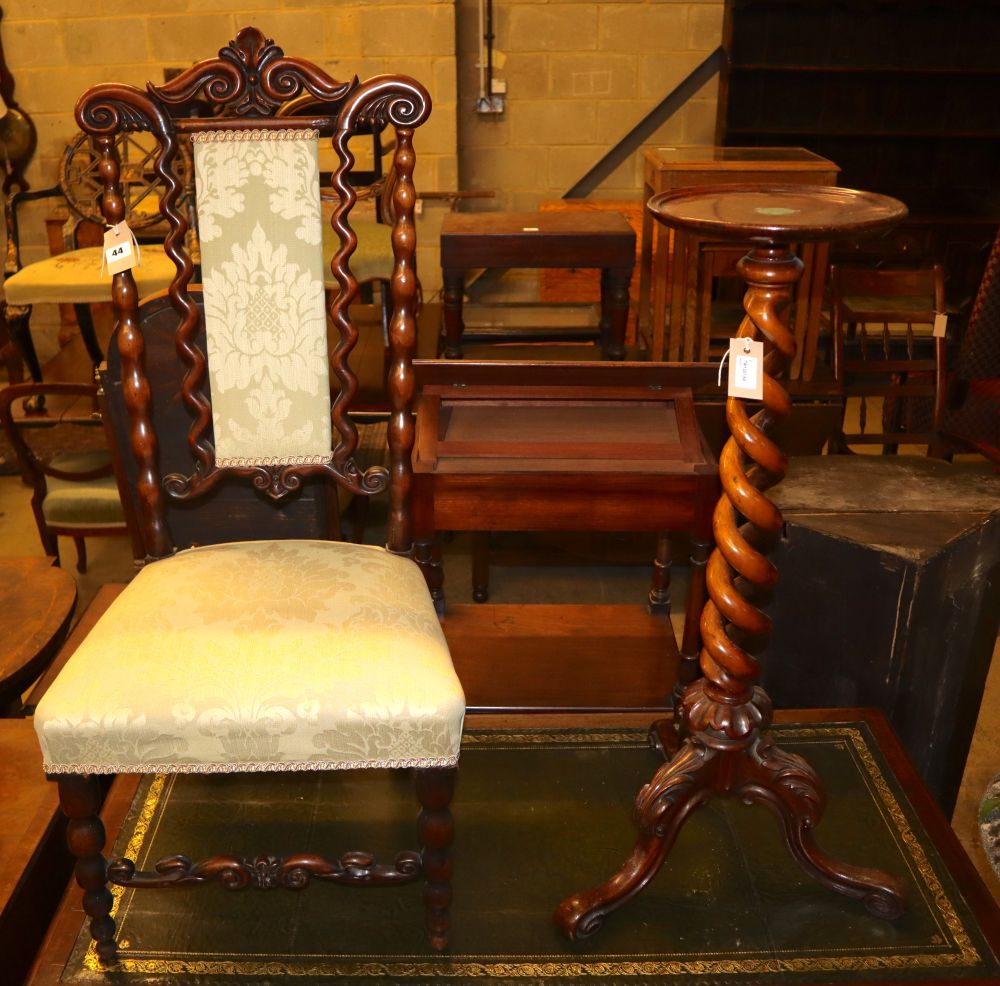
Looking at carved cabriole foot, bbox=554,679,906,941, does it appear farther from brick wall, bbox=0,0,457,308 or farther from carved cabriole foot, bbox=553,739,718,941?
brick wall, bbox=0,0,457,308

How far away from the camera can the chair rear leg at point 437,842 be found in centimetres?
145

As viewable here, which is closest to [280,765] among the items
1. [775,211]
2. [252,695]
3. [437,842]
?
[252,695]

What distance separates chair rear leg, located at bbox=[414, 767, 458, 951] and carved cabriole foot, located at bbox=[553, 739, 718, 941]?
0.18 meters

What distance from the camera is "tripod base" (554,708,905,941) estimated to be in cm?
157

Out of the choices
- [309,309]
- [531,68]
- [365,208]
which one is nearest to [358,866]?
[309,309]

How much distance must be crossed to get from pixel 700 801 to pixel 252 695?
676mm

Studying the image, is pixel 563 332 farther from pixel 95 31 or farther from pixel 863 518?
pixel 95 31

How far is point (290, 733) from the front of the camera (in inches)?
54.6

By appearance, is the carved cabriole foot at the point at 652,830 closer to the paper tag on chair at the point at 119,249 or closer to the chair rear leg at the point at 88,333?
the paper tag on chair at the point at 119,249

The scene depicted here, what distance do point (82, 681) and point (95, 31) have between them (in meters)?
3.99

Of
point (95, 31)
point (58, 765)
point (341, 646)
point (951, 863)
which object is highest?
point (95, 31)

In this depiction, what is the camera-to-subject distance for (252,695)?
54.6 inches

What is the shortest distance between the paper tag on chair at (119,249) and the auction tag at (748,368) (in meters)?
0.87

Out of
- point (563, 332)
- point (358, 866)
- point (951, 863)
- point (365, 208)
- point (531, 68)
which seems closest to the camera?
point (358, 866)
